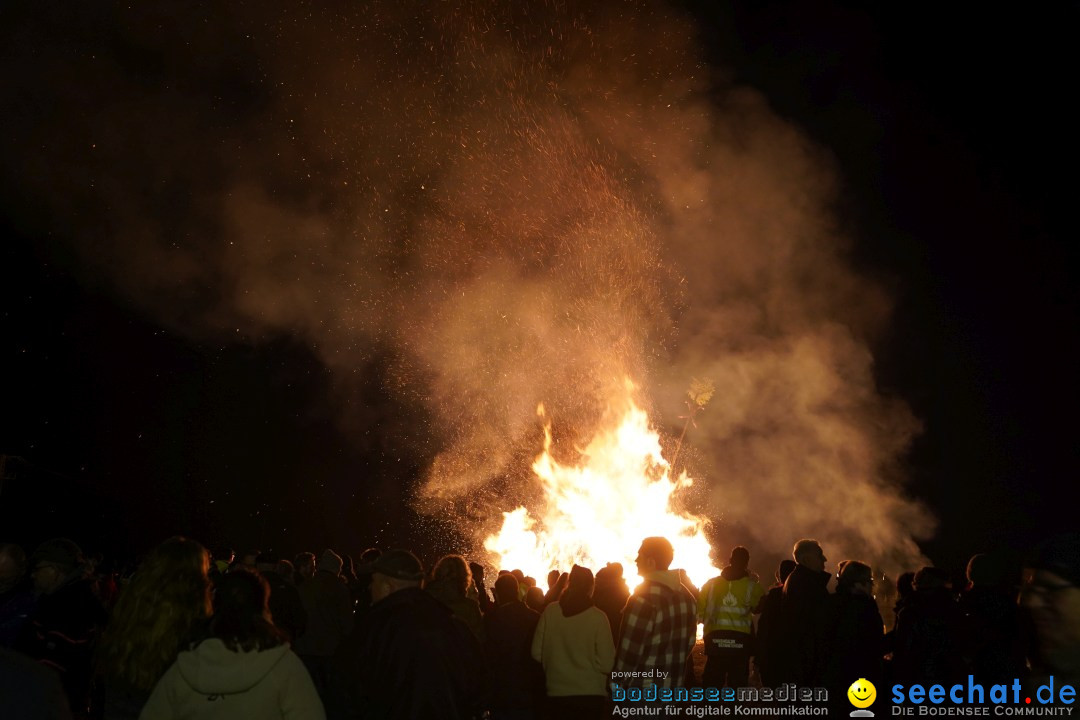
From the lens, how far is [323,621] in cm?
657

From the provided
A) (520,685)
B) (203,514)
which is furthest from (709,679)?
(203,514)

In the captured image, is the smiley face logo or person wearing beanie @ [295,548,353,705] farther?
person wearing beanie @ [295,548,353,705]

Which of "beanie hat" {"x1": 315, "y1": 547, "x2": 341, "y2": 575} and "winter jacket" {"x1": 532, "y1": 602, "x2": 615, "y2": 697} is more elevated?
"beanie hat" {"x1": 315, "y1": 547, "x2": 341, "y2": 575}

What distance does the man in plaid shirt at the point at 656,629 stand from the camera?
4113mm

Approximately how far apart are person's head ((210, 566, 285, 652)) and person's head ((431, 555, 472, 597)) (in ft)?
7.02

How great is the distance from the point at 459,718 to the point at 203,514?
2824 centimetres

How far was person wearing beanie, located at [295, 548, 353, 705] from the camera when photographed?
6508mm

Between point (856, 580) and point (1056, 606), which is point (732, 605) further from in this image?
point (1056, 606)

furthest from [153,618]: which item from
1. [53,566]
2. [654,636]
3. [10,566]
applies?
[654,636]

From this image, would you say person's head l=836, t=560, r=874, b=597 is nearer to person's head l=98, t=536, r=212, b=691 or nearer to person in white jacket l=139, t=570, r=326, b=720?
person in white jacket l=139, t=570, r=326, b=720

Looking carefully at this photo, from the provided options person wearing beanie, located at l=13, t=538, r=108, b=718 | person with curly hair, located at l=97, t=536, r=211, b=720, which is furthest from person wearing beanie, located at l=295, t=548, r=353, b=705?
person with curly hair, located at l=97, t=536, r=211, b=720

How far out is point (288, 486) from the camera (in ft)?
112

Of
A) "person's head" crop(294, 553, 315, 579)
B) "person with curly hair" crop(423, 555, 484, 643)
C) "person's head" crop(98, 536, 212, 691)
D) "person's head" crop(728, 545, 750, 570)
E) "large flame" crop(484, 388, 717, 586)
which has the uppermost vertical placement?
"large flame" crop(484, 388, 717, 586)

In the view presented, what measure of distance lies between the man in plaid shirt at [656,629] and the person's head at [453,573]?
1.13 meters
